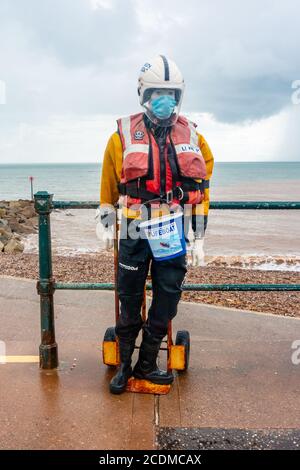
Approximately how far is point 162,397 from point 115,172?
1438 millimetres

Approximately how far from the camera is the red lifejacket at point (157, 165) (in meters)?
3.01

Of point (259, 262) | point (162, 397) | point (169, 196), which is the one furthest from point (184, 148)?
point (259, 262)

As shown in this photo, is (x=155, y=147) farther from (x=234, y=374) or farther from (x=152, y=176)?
(x=234, y=374)

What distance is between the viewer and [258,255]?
1517 cm

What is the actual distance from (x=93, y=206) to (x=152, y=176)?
66 cm

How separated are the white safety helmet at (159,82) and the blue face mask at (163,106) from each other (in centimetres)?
3

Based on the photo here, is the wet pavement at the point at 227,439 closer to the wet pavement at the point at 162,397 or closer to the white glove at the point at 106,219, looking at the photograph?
the wet pavement at the point at 162,397

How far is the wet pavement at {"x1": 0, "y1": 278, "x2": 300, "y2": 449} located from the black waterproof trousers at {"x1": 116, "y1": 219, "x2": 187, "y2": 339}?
453 mm

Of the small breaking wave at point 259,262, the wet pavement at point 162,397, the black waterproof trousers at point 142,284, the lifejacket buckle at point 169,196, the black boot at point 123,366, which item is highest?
the lifejacket buckle at point 169,196

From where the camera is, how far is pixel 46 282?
139 inches

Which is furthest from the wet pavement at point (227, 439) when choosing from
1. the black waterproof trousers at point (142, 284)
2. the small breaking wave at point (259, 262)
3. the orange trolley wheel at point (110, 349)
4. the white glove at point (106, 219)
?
the small breaking wave at point (259, 262)

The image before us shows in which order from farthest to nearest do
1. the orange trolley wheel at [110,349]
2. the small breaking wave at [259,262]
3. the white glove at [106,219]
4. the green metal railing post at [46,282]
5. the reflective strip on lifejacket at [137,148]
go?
the small breaking wave at [259,262] → the orange trolley wheel at [110,349] → the green metal railing post at [46,282] → the white glove at [106,219] → the reflective strip on lifejacket at [137,148]
